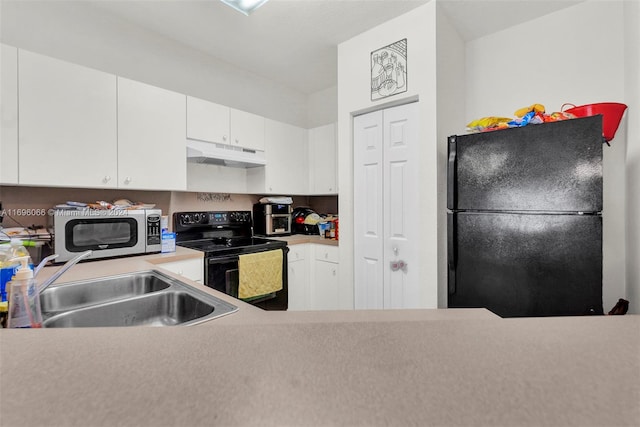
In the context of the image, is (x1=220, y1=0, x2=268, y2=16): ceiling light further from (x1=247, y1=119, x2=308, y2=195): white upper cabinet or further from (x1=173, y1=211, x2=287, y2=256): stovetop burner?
(x1=173, y1=211, x2=287, y2=256): stovetop burner

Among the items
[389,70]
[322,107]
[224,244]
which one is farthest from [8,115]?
[322,107]

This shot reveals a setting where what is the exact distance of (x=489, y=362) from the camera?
216mm

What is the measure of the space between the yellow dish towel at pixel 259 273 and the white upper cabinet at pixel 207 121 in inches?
41.3

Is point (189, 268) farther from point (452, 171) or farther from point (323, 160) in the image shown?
point (452, 171)

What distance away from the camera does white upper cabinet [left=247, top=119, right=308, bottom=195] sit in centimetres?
299

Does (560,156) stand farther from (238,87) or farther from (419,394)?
(238,87)

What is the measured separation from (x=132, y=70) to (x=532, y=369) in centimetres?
298

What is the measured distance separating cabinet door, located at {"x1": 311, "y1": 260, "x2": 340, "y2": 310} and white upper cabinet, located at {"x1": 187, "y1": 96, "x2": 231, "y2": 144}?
1454mm

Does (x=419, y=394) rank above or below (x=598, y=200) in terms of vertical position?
below

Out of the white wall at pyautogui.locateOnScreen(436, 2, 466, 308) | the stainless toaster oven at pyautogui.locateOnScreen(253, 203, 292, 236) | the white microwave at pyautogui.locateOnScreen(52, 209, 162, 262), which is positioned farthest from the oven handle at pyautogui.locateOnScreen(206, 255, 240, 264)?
the white wall at pyautogui.locateOnScreen(436, 2, 466, 308)

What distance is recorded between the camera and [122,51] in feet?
7.52

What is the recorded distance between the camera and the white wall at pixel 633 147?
5.15ft

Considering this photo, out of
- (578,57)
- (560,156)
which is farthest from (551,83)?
(560,156)

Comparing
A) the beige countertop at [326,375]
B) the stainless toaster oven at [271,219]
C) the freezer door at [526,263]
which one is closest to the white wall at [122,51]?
the stainless toaster oven at [271,219]
